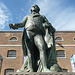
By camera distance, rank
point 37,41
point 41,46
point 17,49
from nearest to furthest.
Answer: point 41,46
point 37,41
point 17,49

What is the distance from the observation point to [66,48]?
20.3 m

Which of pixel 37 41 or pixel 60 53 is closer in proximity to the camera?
pixel 37 41

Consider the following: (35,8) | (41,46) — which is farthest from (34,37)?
(35,8)

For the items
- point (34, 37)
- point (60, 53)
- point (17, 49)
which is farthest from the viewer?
point (17, 49)

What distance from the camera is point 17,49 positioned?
798 inches

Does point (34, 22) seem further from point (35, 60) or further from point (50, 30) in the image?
point (35, 60)

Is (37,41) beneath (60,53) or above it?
beneath

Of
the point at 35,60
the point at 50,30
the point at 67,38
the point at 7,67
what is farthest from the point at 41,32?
the point at 67,38

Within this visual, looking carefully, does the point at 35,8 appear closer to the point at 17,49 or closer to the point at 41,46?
the point at 41,46

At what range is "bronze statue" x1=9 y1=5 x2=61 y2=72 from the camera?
325 cm

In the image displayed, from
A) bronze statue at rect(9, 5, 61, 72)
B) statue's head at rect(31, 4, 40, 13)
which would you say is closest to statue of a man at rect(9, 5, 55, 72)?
bronze statue at rect(9, 5, 61, 72)

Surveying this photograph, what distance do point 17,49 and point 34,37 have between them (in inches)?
678

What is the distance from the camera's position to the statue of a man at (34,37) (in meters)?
3.30

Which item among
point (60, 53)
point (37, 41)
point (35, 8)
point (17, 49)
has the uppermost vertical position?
point (17, 49)
